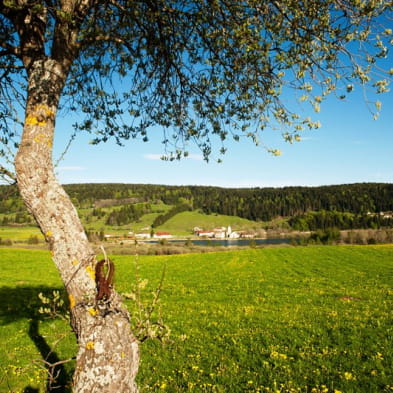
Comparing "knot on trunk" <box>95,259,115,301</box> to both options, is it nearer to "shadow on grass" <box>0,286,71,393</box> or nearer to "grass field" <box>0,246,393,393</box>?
"grass field" <box>0,246,393,393</box>

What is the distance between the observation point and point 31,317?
1392 centimetres

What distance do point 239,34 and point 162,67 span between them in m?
2.58

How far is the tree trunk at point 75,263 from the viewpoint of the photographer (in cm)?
303

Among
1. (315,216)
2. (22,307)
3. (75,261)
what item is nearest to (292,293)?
(22,307)

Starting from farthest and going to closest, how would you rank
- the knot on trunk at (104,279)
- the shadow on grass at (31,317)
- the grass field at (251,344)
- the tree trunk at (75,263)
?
1. the shadow on grass at (31,317)
2. the grass field at (251,344)
3. the knot on trunk at (104,279)
4. the tree trunk at (75,263)

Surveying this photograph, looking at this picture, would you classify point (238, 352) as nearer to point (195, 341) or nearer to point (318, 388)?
point (195, 341)

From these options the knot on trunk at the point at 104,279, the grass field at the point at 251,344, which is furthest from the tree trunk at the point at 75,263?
the grass field at the point at 251,344

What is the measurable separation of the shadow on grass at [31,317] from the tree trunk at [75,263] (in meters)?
4.27

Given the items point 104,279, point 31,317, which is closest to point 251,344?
point 104,279

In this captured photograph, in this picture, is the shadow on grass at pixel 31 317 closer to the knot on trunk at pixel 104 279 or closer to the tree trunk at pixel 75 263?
the tree trunk at pixel 75 263

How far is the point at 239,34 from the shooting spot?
6.30 m

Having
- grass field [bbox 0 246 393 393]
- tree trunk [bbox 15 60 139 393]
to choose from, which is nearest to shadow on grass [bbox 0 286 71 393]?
grass field [bbox 0 246 393 393]

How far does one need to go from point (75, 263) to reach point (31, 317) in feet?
43.3

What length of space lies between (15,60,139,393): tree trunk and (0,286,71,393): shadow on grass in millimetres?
4270
